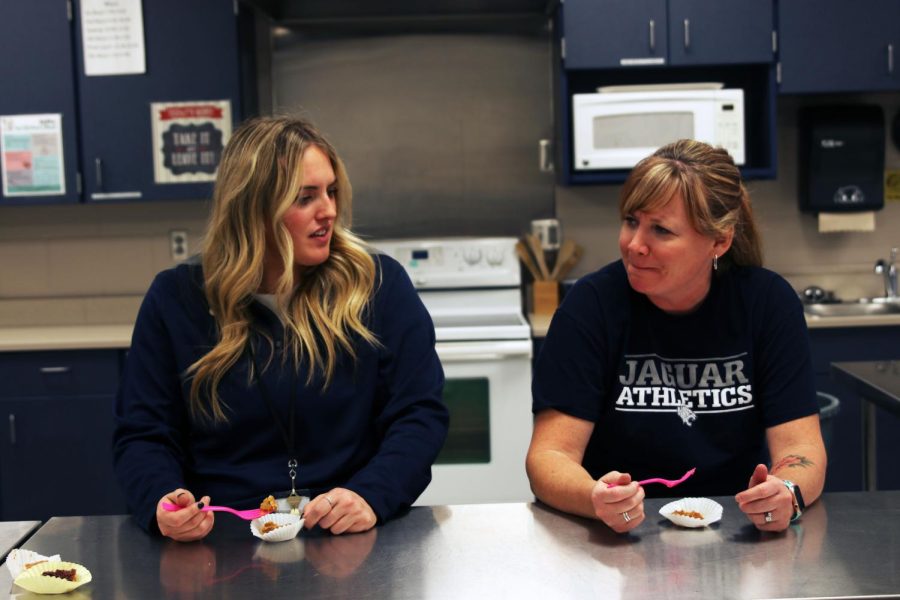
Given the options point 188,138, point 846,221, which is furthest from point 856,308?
point 188,138

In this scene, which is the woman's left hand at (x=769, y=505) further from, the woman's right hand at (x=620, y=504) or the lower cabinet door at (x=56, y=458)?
the lower cabinet door at (x=56, y=458)

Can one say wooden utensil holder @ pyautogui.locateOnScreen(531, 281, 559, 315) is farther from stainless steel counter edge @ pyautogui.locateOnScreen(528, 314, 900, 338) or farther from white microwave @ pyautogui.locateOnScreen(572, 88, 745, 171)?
white microwave @ pyautogui.locateOnScreen(572, 88, 745, 171)

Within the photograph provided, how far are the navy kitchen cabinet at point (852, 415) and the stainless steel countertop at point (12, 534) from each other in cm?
279

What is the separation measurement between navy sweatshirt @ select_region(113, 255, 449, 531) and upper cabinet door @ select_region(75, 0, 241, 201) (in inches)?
83.9

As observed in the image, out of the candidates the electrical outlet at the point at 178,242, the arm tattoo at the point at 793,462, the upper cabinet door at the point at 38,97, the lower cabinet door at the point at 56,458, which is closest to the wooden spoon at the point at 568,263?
the electrical outlet at the point at 178,242

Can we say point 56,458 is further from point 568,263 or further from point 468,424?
point 568,263

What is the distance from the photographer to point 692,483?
188 centimetres

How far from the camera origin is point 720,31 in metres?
3.83

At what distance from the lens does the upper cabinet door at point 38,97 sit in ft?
12.7

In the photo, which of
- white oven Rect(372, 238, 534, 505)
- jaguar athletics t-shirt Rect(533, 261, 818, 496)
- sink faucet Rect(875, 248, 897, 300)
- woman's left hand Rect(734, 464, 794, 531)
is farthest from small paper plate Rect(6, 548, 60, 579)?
sink faucet Rect(875, 248, 897, 300)

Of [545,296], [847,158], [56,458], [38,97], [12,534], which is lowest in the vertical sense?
[56,458]

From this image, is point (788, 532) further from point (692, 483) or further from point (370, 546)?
point (370, 546)

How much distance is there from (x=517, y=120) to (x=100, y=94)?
5.28 ft

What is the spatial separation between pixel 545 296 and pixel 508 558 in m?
2.72
